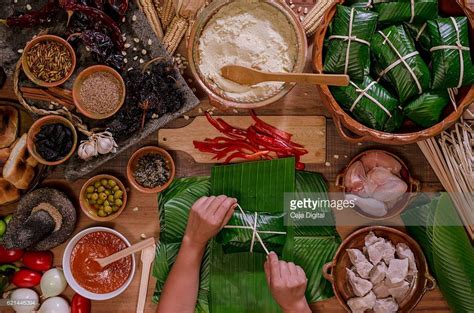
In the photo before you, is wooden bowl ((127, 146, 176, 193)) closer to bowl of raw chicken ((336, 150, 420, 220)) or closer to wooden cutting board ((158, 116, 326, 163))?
wooden cutting board ((158, 116, 326, 163))

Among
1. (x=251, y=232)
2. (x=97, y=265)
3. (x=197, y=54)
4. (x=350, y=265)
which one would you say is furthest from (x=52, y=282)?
(x=350, y=265)

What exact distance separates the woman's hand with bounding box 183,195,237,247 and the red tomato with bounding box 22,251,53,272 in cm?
65

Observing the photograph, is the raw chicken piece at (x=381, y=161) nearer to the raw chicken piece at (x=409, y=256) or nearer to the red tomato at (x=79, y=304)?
the raw chicken piece at (x=409, y=256)

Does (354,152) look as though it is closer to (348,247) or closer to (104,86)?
(348,247)

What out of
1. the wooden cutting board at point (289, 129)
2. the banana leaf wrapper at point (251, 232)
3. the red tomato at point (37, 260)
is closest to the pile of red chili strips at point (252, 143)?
the wooden cutting board at point (289, 129)

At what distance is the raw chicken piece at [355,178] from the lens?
9.21 feet

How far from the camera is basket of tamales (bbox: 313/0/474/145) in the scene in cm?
255

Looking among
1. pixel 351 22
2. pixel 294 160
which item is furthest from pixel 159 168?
pixel 351 22

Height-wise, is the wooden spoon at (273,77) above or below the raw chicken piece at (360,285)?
above

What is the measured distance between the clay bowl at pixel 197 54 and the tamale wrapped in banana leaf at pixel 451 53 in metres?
0.54

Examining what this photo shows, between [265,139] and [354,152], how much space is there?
16.7 inches

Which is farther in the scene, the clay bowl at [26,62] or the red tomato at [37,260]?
the red tomato at [37,260]

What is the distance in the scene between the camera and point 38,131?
108 inches

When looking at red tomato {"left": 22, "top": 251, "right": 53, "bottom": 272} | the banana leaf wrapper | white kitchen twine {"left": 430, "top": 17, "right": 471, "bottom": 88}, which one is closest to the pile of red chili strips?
the banana leaf wrapper
